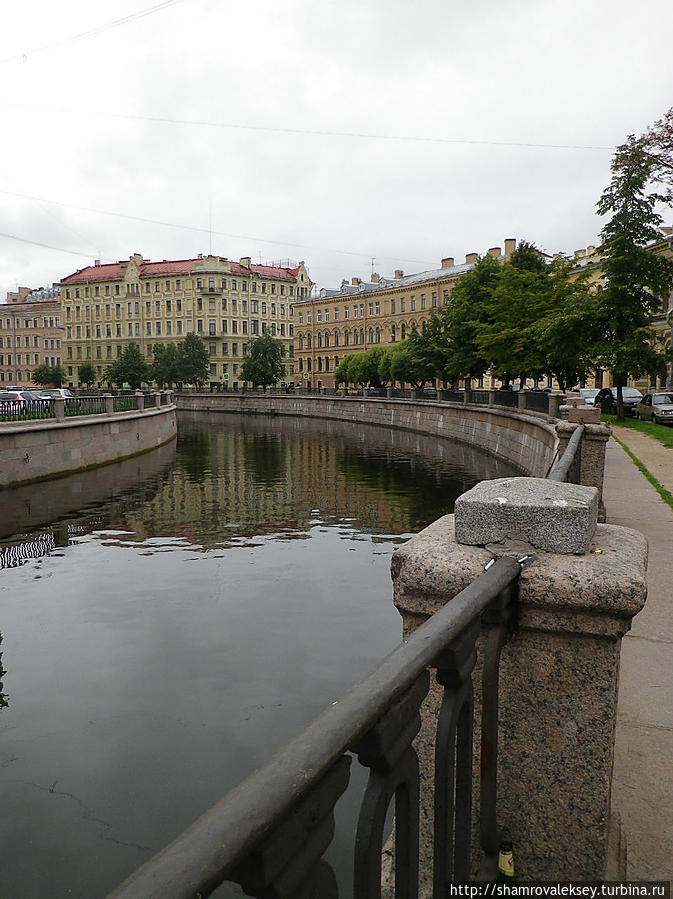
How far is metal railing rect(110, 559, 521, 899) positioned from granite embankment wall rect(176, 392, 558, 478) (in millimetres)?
12470

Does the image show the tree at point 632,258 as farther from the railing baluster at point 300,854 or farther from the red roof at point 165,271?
the red roof at point 165,271

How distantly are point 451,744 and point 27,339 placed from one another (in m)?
120

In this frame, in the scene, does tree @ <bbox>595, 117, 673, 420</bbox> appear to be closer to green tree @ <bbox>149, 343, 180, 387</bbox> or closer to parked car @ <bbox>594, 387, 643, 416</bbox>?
parked car @ <bbox>594, 387, 643, 416</bbox>

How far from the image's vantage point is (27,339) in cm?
11006

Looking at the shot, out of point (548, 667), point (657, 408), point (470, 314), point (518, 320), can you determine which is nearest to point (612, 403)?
point (657, 408)

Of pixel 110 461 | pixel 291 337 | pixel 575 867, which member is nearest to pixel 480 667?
pixel 575 867

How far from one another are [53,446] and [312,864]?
76.2 feet

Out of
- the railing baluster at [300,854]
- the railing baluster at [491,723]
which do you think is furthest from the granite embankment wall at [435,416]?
the railing baluster at [300,854]

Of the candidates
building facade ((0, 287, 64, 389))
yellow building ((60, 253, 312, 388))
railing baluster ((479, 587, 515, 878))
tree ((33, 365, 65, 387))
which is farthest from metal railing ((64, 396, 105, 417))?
building facade ((0, 287, 64, 389))

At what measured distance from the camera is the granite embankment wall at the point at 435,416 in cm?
2252

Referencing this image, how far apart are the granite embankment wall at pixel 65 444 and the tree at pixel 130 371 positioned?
52958 millimetres

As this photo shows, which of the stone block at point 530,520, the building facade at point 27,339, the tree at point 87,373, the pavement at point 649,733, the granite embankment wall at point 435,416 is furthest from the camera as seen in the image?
the building facade at point 27,339

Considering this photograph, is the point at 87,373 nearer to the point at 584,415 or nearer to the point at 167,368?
the point at 167,368

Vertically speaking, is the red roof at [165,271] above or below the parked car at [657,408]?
above
